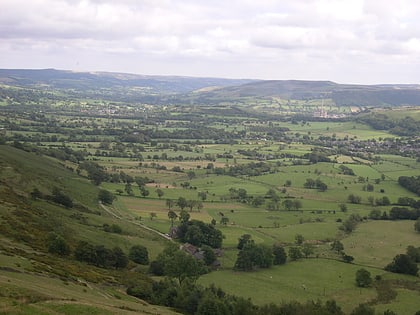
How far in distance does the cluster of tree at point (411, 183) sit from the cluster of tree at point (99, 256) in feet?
356

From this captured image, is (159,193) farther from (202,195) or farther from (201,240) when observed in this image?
(201,240)

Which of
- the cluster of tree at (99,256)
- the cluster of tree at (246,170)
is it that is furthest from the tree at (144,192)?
the cluster of tree at (99,256)

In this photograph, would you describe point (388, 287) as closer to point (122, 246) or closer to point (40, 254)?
point (122, 246)

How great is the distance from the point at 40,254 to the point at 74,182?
69.5 m

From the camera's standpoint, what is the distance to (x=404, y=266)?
84.0 meters

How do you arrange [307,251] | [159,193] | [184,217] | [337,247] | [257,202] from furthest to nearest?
1. [159,193]
2. [257,202]
3. [184,217]
4. [337,247]
5. [307,251]

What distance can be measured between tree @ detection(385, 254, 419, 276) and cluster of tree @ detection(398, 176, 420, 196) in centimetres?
6989

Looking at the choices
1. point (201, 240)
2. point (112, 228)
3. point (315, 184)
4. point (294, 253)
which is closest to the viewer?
point (294, 253)

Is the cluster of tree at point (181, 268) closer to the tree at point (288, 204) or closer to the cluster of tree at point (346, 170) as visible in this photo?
the tree at point (288, 204)

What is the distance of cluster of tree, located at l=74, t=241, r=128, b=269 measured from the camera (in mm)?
71375

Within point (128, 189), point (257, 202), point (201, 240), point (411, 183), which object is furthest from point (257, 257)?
point (411, 183)

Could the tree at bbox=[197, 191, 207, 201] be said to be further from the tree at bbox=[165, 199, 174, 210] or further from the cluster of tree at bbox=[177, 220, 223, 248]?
the cluster of tree at bbox=[177, 220, 223, 248]

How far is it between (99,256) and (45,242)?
8.67 metres

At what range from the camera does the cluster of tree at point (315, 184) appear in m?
153
